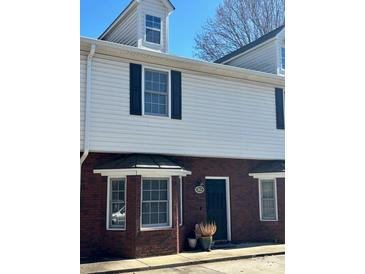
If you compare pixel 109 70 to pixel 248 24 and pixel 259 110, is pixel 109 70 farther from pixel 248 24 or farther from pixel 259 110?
pixel 248 24

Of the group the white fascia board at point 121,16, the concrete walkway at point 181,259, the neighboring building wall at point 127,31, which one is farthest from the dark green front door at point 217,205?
the white fascia board at point 121,16

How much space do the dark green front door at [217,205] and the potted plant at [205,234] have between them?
3.07 feet

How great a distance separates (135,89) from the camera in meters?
9.62

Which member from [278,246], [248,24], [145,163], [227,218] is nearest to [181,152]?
[145,163]

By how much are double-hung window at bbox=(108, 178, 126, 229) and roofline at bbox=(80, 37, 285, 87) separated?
3.35 m

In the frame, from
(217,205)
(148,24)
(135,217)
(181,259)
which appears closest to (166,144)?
(135,217)

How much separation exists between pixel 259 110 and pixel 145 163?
15.1ft

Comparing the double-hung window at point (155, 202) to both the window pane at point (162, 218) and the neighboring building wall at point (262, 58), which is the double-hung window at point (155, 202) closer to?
the window pane at point (162, 218)

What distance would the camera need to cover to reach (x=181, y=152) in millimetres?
10203

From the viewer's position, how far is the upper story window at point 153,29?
35.1 feet

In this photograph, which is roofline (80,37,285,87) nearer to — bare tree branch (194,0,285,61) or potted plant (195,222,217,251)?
potted plant (195,222,217,251)

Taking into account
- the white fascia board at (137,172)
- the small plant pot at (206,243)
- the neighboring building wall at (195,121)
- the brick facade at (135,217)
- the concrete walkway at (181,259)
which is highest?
the neighboring building wall at (195,121)

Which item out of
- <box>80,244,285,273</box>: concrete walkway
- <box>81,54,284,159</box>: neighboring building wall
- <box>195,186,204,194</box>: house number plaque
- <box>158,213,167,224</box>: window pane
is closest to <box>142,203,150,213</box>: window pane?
<box>158,213,167,224</box>: window pane

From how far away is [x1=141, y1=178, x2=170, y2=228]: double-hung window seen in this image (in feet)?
30.9
